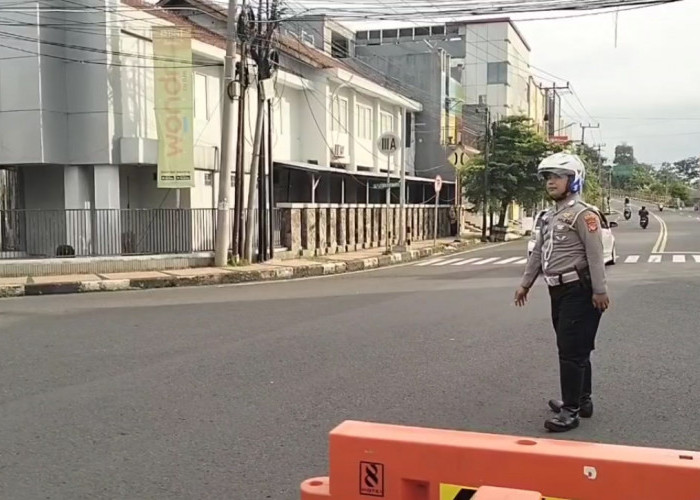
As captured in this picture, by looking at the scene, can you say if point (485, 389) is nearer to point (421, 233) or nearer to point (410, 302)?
point (410, 302)

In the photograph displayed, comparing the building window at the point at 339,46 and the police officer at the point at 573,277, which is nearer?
the police officer at the point at 573,277

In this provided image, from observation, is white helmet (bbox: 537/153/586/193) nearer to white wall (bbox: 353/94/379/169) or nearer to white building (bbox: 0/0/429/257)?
white building (bbox: 0/0/429/257)

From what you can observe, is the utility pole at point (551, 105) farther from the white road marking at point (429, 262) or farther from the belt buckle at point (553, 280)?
the belt buckle at point (553, 280)

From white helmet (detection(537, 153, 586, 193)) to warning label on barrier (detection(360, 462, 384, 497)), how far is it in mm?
2852

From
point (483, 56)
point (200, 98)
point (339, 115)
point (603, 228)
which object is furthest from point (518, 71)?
point (603, 228)

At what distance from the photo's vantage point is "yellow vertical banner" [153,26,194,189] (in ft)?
60.0

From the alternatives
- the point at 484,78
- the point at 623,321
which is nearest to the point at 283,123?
the point at 623,321

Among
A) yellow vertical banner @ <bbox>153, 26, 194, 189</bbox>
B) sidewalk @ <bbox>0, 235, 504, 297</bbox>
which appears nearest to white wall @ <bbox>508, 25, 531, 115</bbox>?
sidewalk @ <bbox>0, 235, 504, 297</bbox>

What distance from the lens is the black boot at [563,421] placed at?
16.5 feet

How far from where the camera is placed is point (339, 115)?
3155 centimetres

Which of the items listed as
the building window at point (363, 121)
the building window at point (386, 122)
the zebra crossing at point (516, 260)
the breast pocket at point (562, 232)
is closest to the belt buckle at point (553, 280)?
the breast pocket at point (562, 232)

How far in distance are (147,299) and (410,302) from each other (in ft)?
15.6

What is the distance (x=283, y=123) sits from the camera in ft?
90.9

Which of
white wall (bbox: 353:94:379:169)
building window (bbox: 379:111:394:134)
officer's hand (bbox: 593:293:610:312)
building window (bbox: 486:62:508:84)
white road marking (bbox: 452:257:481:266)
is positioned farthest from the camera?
building window (bbox: 486:62:508:84)
